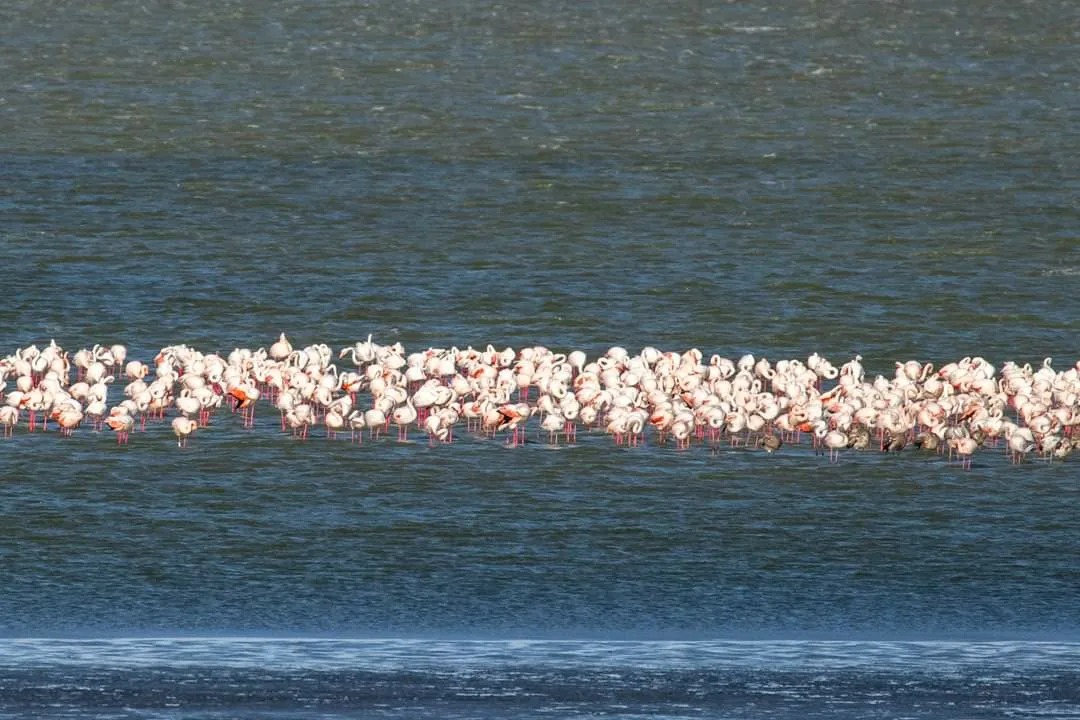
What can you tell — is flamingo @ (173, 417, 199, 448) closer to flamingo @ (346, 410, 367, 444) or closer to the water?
the water

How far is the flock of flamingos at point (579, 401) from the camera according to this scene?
41.6 ft

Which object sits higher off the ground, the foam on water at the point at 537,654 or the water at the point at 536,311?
the water at the point at 536,311

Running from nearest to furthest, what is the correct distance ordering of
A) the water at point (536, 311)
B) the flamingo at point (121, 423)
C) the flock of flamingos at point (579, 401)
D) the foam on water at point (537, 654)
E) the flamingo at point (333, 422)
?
the foam on water at point (537, 654) < the water at point (536, 311) < the flock of flamingos at point (579, 401) < the flamingo at point (121, 423) < the flamingo at point (333, 422)

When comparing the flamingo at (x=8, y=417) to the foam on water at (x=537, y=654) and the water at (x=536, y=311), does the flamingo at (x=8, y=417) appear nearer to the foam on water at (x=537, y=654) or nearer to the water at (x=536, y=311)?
the water at (x=536, y=311)

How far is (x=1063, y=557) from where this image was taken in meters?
9.96

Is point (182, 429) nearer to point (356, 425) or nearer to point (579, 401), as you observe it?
point (356, 425)

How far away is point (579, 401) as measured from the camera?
13398 millimetres

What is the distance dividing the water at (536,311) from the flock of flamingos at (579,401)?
0.24m

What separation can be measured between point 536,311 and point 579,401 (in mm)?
3998

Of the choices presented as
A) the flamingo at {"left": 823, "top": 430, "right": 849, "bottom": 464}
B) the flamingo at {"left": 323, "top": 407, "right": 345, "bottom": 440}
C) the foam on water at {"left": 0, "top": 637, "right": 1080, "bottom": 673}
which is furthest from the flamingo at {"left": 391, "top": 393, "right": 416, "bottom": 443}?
the foam on water at {"left": 0, "top": 637, "right": 1080, "bottom": 673}

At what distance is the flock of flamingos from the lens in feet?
41.6

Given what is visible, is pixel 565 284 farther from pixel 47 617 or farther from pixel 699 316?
pixel 47 617

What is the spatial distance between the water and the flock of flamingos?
242mm

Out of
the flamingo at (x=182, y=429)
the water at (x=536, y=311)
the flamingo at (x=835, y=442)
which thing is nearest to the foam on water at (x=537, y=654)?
the water at (x=536, y=311)
